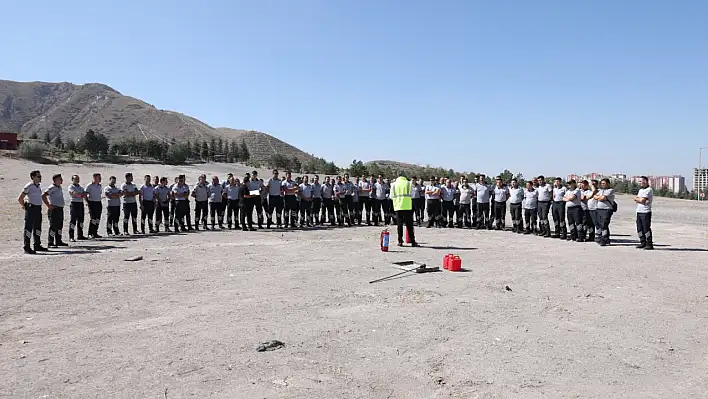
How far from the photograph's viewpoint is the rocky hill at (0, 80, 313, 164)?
112688 millimetres

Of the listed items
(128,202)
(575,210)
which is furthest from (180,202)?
(575,210)

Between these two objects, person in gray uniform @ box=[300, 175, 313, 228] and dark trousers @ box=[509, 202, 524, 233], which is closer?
dark trousers @ box=[509, 202, 524, 233]

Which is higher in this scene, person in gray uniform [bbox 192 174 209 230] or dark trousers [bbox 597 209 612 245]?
person in gray uniform [bbox 192 174 209 230]

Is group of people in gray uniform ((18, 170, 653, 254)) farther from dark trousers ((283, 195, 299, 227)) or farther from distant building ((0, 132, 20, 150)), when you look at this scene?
distant building ((0, 132, 20, 150))

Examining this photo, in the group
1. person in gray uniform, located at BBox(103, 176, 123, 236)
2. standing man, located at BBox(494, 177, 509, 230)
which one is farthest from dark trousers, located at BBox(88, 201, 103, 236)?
standing man, located at BBox(494, 177, 509, 230)

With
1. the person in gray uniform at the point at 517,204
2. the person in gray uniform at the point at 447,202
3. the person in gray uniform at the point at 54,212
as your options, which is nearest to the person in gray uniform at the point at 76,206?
the person in gray uniform at the point at 54,212

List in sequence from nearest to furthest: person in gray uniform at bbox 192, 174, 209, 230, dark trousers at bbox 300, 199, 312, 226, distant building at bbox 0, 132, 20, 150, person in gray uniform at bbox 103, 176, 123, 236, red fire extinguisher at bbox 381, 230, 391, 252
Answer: red fire extinguisher at bbox 381, 230, 391, 252 → person in gray uniform at bbox 103, 176, 123, 236 → person in gray uniform at bbox 192, 174, 209, 230 → dark trousers at bbox 300, 199, 312, 226 → distant building at bbox 0, 132, 20, 150

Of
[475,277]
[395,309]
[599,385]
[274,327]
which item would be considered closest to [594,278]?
[475,277]

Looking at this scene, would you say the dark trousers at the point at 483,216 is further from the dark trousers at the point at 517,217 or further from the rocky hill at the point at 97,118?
the rocky hill at the point at 97,118

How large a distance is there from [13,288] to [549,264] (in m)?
10.3

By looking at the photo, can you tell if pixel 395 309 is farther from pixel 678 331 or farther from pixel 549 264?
pixel 549 264

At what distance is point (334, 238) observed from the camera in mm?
15523

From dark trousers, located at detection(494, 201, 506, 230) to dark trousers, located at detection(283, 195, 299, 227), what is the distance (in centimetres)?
757

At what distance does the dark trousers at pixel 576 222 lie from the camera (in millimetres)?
15500
